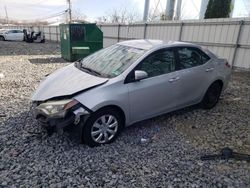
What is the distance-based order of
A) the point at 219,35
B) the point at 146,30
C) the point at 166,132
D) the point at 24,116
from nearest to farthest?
the point at 166,132 → the point at 24,116 → the point at 219,35 → the point at 146,30

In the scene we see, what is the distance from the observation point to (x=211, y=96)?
526 cm

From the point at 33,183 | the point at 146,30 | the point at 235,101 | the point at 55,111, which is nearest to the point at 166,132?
the point at 55,111

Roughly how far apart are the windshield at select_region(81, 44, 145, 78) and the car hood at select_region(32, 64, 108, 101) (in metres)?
0.24

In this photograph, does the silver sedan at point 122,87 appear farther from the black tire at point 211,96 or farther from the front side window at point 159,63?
the black tire at point 211,96

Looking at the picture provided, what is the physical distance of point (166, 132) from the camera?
4246 millimetres

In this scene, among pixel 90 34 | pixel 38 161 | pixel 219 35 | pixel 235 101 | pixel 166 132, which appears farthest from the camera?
pixel 90 34

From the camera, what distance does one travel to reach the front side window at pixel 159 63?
3.98 metres

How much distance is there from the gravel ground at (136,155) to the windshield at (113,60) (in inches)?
43.7

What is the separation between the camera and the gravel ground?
9.70 feet

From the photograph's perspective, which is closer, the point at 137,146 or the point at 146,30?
the point at 137,146

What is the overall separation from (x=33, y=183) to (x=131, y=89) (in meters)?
1.86

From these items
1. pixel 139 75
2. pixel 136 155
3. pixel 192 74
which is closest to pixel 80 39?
pixel 192 74

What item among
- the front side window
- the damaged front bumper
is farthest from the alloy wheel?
the front side window

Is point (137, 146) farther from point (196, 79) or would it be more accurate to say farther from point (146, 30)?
point (146, 30)
